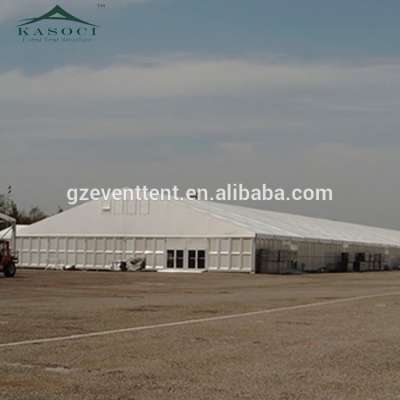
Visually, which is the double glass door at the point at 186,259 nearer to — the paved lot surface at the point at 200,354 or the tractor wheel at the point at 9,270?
the tractor wheel at the point at 9,270

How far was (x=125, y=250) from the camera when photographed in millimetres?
65812

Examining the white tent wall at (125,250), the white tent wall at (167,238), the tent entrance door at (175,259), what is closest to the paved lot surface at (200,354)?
the white tent wall at (125,250)

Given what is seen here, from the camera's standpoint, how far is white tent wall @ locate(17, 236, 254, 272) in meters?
61.6

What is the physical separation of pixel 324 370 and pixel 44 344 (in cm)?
491

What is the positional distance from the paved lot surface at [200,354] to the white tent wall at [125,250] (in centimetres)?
3767

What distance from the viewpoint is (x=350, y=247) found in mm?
79688

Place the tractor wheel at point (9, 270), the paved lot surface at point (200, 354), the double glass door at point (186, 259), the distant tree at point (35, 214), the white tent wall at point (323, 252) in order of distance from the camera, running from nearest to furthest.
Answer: the paved lot surface at point (200, 354) < the tractor wheel at point (9, 270) < the double glass door at point (186, 259) < the white tent wall at point (323, 252) < the distant tree at point (35, 214)

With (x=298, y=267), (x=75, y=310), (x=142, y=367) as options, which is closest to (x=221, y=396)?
(x=142, y=367)

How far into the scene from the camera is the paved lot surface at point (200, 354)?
10086 mm

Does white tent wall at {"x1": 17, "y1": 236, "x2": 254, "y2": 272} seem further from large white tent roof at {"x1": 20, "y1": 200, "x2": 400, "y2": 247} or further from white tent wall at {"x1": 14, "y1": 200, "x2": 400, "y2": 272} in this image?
large white tent roof at {"x1": 20, "y1": 200, "x2": 400, "y2": 247}

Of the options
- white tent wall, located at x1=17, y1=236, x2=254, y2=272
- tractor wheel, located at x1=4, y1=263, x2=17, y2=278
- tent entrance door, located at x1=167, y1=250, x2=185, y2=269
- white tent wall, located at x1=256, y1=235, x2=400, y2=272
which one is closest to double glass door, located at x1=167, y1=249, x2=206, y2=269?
tent entrance door, located at x1=167, y1=250, x2=185, y2=269

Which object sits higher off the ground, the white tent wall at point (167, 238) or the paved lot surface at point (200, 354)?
the white tent wall at point (167, 238)

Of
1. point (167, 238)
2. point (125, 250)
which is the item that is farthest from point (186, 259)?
point (125, 250)

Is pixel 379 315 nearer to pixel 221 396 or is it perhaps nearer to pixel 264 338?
pixel 264 338
